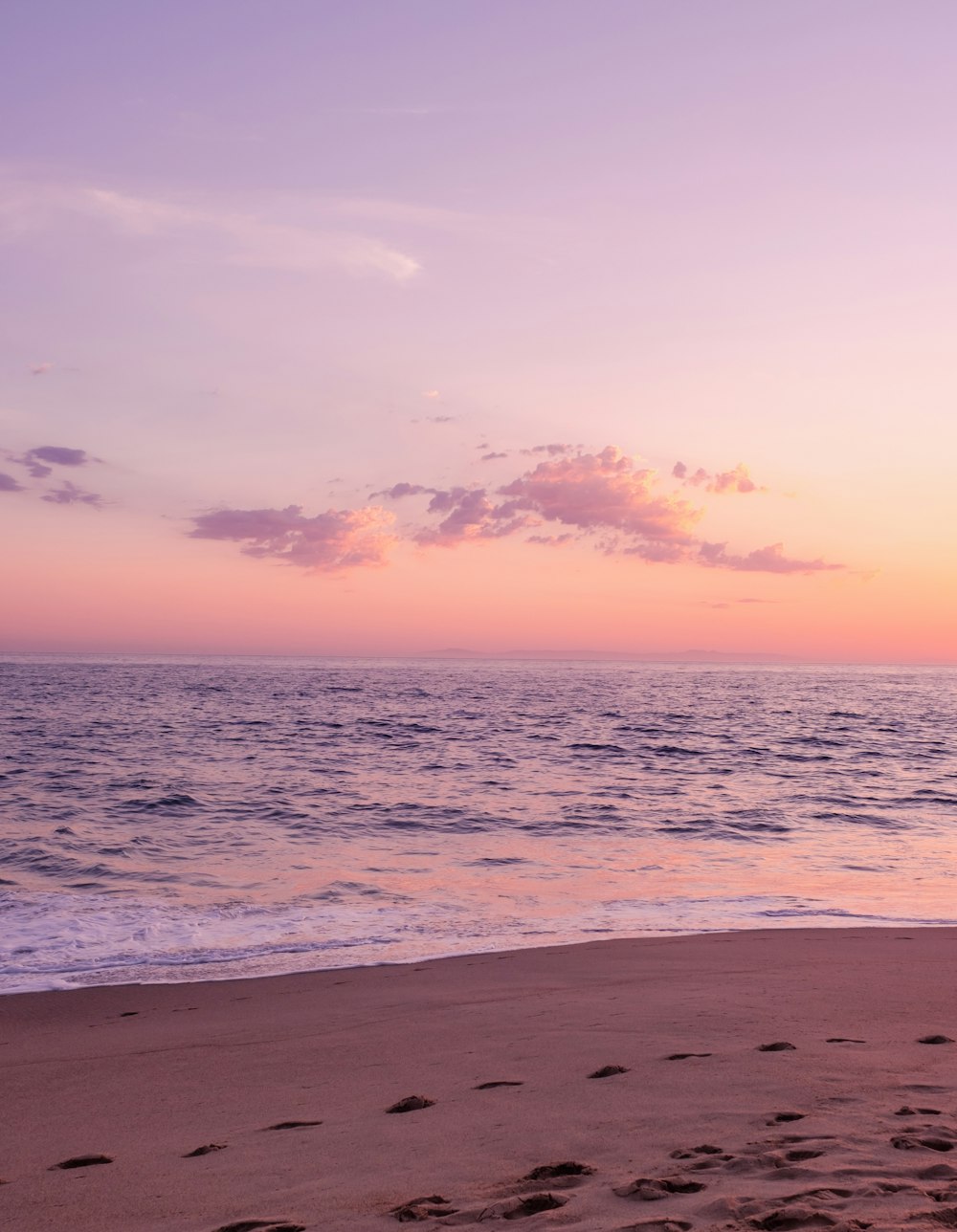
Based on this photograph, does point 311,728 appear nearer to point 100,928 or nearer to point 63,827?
point 63,827

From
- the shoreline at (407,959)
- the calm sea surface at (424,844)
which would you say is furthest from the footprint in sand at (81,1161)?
the calm sea surface at (424,844)

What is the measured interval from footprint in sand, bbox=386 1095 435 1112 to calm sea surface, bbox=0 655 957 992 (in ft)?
15.5

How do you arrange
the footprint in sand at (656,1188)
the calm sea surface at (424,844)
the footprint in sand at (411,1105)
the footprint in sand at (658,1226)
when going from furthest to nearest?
the calm sea surface at (424,844) → the footprint in sand at (411,1105) → the footprint in sand at (656,1188) → the footprint in sand at (658,1226)

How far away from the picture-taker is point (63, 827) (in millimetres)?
19062

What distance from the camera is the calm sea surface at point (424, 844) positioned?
1191 cm

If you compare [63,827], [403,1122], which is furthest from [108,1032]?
[63,827]

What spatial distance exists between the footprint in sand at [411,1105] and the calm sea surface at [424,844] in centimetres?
471

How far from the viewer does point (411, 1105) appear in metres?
5.91

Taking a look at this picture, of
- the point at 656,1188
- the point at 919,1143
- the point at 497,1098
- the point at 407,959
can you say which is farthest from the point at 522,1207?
the point at 407,959

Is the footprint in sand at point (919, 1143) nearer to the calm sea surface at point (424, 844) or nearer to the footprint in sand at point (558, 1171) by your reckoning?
the footprint in sand at point (558, 1171)

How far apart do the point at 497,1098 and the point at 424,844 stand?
12375mm

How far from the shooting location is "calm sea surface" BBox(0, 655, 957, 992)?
11914mm

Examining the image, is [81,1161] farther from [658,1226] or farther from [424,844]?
[424,844]

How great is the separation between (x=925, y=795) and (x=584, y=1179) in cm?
2459
